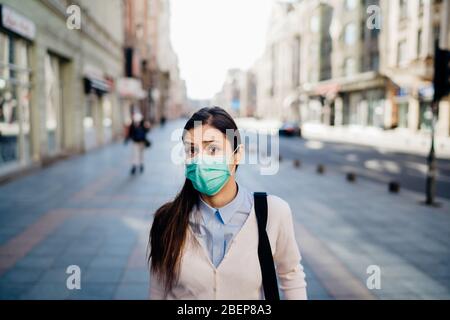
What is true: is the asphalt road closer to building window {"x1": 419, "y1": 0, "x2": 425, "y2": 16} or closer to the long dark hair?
the long dark hair

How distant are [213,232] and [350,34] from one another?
50.8 metres

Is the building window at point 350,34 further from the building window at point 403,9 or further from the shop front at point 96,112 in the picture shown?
the shop front at point 96,112

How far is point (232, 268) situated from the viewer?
74.0 inches

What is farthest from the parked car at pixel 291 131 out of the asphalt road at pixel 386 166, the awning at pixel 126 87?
the asphalt road at pixel 386 166

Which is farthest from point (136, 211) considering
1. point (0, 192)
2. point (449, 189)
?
point (449, 189)

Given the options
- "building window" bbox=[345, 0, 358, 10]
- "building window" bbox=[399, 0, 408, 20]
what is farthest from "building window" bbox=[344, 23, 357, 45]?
"building window" bbox=[399, 0, 408, 20]

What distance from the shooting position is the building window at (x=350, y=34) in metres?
47.3

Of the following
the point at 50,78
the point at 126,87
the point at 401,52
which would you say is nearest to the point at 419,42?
the point at 401,52

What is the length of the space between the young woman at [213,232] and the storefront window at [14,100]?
11.6m

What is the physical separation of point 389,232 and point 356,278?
2392mm

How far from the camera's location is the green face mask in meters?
1.92

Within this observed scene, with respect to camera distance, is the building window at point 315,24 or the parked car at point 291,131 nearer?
the parked car at point 291,131

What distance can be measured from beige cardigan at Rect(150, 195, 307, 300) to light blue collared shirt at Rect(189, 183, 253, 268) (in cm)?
4

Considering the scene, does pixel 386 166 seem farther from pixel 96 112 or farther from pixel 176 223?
pixel 176 223
